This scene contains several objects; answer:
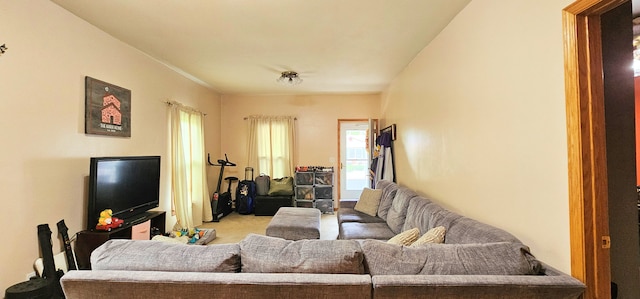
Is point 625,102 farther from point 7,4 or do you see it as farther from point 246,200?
point 246,200

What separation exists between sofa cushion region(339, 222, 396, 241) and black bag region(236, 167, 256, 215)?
2692 millimetres

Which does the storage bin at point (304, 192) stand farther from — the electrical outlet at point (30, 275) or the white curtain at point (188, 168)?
the electrical outlet at point (30, 275)

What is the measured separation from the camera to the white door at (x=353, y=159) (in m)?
6.07

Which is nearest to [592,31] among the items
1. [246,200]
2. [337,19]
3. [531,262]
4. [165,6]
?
[531,262]

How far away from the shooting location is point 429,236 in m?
1.85

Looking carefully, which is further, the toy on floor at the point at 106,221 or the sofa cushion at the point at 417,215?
the toy on floor at the point at 106,221

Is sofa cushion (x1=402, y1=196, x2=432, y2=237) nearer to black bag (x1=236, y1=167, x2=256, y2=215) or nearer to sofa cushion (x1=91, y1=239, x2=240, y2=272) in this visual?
sofa cushion (x1=91, y1=239, x2=240, y2=272)

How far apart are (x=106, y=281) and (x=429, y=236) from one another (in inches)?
70.0

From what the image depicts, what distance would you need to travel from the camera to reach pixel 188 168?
4391mm

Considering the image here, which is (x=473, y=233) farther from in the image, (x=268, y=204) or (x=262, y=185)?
(x=262, y=185)

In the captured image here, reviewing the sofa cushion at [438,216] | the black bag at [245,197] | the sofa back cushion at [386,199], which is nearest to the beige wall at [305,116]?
the black bag at [245,197]

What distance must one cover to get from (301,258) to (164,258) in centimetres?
63

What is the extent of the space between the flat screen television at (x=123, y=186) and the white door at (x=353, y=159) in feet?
12.1

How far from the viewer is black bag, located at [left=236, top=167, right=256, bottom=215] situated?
A: 5.35m
